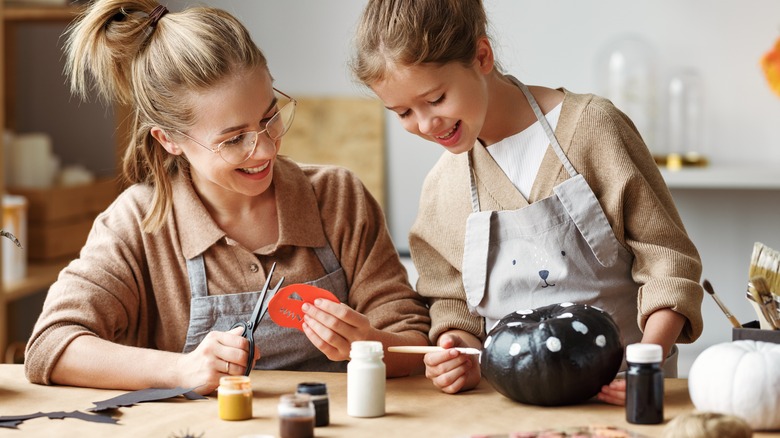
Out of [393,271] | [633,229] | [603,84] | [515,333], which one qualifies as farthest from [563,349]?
[603,84]

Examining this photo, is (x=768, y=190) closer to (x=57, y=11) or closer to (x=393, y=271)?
(x=393, y=271)

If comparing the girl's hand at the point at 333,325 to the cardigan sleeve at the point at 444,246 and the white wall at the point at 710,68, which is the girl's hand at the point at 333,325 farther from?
the white wall at the point at 710,68

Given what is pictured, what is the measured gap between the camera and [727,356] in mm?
1428

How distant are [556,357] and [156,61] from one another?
3.15 feet

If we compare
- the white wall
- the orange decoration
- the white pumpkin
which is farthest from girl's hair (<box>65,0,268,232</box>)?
the orange decoration

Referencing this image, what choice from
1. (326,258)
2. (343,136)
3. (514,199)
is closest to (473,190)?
(514,199)

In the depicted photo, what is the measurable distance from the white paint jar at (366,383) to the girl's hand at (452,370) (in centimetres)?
16

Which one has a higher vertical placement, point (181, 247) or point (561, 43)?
point (561, 43)

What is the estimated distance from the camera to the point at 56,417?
5.19ft

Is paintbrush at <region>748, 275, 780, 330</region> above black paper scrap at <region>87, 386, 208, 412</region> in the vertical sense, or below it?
above

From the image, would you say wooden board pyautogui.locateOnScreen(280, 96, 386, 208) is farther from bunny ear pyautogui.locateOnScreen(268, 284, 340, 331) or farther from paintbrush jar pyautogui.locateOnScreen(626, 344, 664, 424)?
paintbrush jar pyautogui.locateOnScreen(626, 344, 664, 424)

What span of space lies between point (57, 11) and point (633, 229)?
2.45 metres

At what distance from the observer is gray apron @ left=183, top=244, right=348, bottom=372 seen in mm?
1925

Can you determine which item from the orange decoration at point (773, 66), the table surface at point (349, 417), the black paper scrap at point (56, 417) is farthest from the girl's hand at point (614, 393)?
the orange decoration at point (773, 66)
